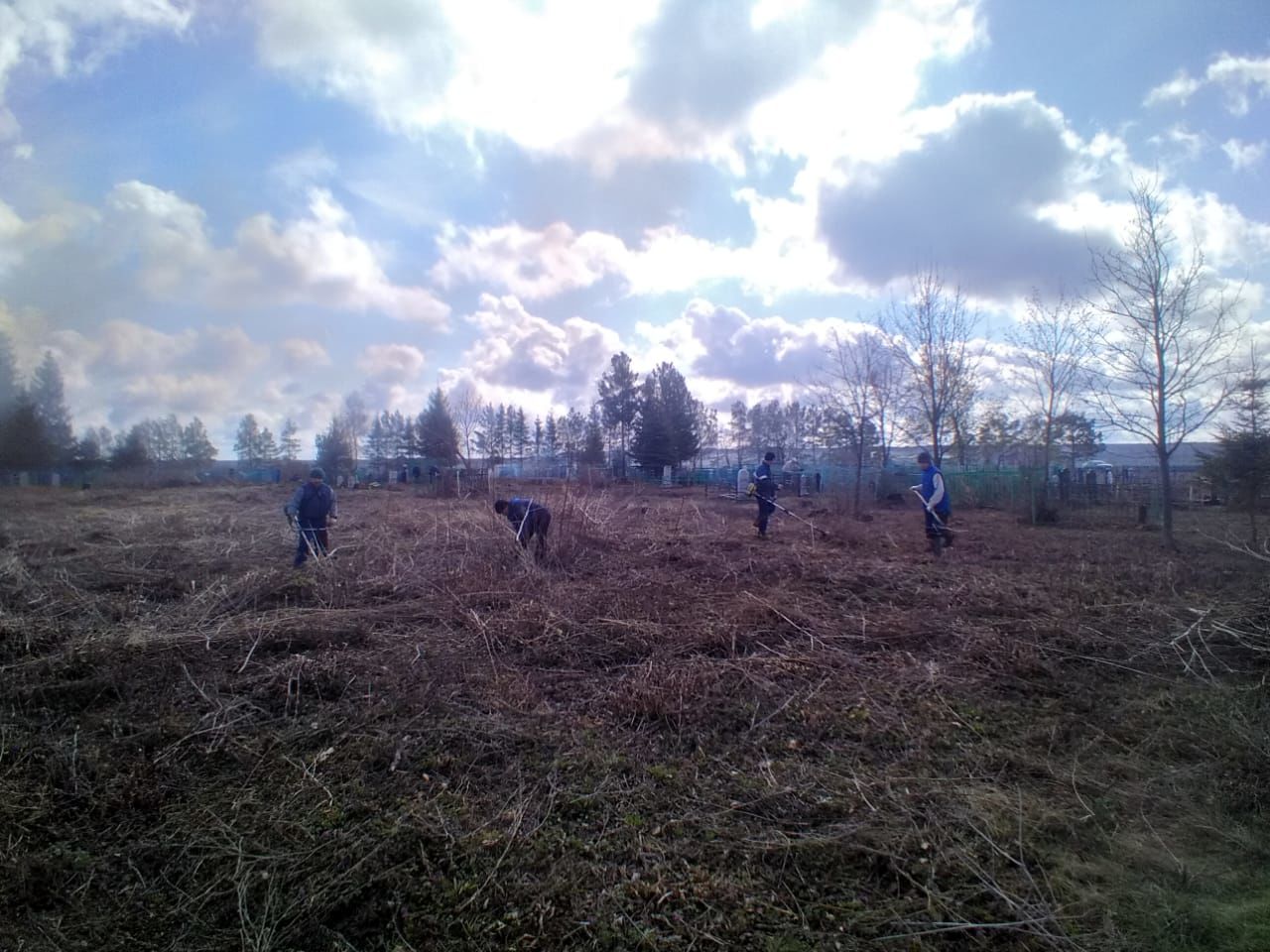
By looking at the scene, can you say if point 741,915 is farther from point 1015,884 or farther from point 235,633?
point 235,633

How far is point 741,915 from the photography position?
2430mm

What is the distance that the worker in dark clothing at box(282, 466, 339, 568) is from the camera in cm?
874

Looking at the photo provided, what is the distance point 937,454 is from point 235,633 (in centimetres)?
1712

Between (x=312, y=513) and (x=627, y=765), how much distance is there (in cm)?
721

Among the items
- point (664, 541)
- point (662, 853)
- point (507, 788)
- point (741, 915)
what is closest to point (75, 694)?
point (507, 788)

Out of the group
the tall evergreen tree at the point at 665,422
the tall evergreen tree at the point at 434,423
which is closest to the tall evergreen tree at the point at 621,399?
the tall evergreen tree at the point at 665,422

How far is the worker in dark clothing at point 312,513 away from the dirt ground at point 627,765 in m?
1.37

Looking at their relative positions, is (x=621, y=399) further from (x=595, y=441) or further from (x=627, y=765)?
(x=627, y=765)

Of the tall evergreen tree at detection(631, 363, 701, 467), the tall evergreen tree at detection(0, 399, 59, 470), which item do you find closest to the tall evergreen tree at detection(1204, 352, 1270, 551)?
the tall evergreen tree at detection(631, 363, 701, 467)

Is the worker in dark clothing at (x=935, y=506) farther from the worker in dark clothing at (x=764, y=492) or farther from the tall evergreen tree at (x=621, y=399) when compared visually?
the tall evergreen tree at (x=621, y=399)

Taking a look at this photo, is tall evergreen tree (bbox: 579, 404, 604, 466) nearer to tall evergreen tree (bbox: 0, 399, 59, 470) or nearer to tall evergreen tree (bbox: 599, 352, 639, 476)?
tall evergreen tree (bbox: 599, 352, 639, 476)

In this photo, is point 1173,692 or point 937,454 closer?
point 1173,692

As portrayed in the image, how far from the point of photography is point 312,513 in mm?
8867

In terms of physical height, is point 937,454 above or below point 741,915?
above
